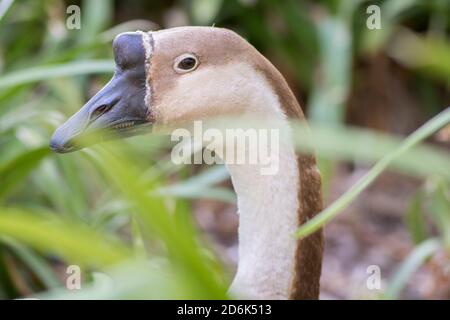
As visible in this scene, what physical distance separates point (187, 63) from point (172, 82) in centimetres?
3

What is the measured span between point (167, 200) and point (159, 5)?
1.16 meters

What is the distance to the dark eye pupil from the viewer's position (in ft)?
4.03

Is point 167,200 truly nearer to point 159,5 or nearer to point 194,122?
point 194,122

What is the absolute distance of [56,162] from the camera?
2086 mm

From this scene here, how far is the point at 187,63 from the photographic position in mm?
1231

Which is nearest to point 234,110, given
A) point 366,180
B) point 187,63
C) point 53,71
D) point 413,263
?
point 187,63

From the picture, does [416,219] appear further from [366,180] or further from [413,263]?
[366,180]

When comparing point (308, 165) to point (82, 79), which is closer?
point (308, 165)

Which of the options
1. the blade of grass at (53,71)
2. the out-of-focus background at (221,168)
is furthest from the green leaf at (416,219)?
the blade of grass at (53,71)

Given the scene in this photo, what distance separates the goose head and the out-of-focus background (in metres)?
0.16

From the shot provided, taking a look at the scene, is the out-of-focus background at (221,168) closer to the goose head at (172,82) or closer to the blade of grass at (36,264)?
the blade of grass at (36,264)

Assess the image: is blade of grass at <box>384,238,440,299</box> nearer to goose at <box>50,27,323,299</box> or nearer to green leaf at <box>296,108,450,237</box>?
goose at <box>50,27,323,299</box>

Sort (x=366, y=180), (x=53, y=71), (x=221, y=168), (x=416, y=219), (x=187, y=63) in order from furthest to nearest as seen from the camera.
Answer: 1. (x=221, y=168)
2. (x=416, y=219)
3. (x=53, y=71)
4. (x=187, y=63)
5. (x=366, y=180)
